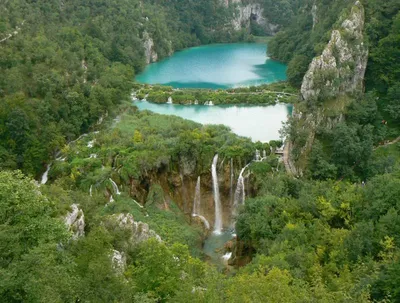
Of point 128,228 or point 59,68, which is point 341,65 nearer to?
point 59,68

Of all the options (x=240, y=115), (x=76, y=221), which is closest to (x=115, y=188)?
(x=76, y=221)

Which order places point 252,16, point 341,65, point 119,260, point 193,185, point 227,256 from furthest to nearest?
point 252,16 < point 341,65 < point 193,185 < point 227,256 < point 119,260

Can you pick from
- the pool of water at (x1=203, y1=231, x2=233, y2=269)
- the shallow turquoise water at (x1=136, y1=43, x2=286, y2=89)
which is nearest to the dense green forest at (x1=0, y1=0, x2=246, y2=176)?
the shallow turquoise water at (x1=136, y1=43, x2=286, y2=89)

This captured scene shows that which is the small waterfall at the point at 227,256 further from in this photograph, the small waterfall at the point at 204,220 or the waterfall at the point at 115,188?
the waterfall at the point at 115,188

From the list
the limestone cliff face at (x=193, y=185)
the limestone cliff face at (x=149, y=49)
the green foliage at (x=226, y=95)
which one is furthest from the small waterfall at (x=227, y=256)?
the limestone cliff face at (x=149, y=49)

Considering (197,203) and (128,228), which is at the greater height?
(128,228)

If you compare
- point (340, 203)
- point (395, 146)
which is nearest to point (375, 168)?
point (395, 146)
